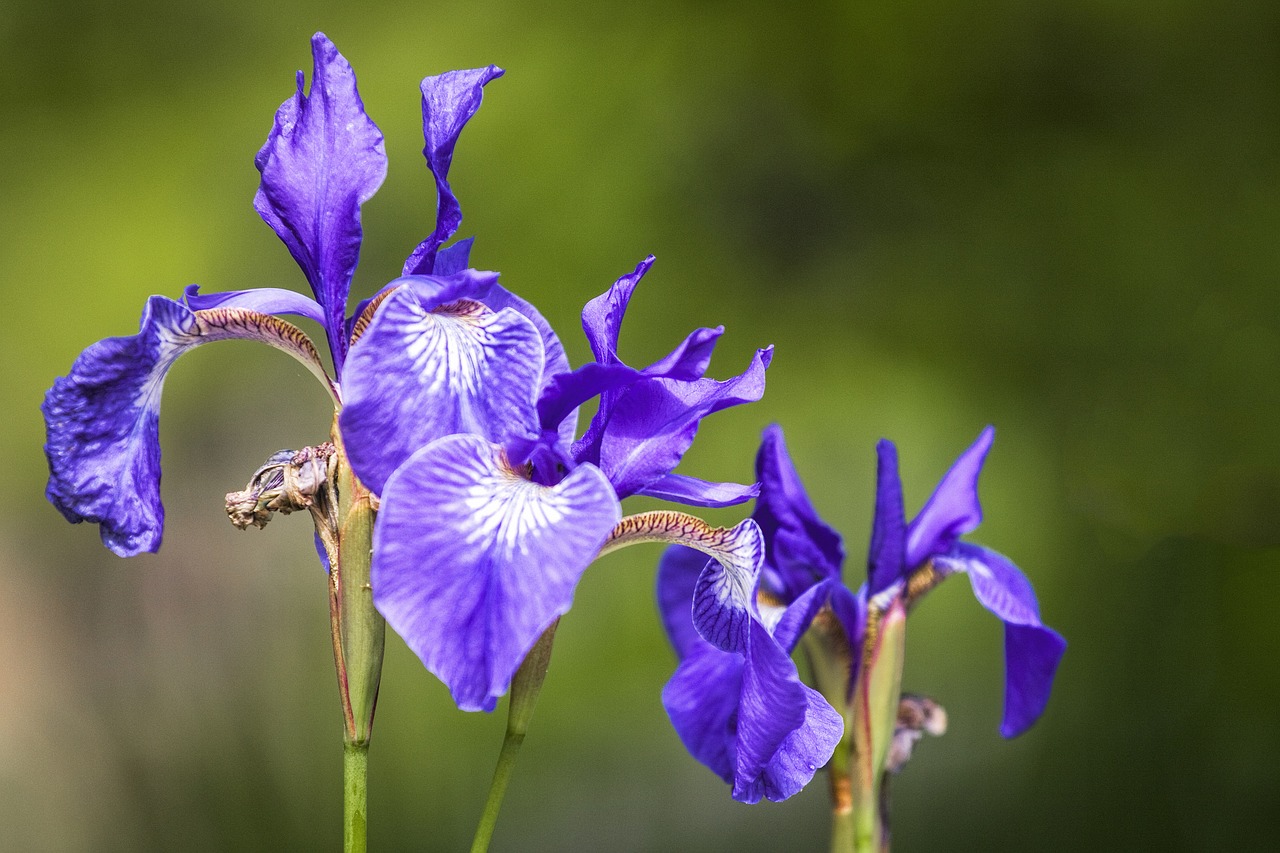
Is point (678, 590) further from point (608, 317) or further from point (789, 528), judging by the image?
point (608, 317)

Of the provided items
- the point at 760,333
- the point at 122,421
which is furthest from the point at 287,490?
the point at 760,333

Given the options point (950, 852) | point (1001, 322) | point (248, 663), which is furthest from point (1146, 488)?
point (248, 663)

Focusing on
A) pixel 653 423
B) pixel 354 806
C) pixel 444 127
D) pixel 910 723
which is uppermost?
pixel 444 127

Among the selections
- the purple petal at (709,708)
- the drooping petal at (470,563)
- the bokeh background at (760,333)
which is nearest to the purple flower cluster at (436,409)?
the drooping petal at (470,563)

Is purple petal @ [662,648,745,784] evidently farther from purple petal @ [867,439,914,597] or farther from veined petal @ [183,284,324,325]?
veined petal @ [183,284,324,325]

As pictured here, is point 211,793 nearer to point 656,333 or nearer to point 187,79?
point 656,333

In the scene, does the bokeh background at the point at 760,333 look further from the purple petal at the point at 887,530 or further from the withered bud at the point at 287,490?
the withered bud at the point at 287,490

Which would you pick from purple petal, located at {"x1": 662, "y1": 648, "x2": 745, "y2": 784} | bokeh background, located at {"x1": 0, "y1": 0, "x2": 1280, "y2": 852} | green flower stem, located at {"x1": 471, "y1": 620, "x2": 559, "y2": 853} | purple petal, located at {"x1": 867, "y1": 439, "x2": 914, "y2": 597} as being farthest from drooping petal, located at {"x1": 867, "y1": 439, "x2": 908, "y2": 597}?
bokeh background, located at {"x1": 0, "y1": 0, "x2": 1280, "y2": 852}
